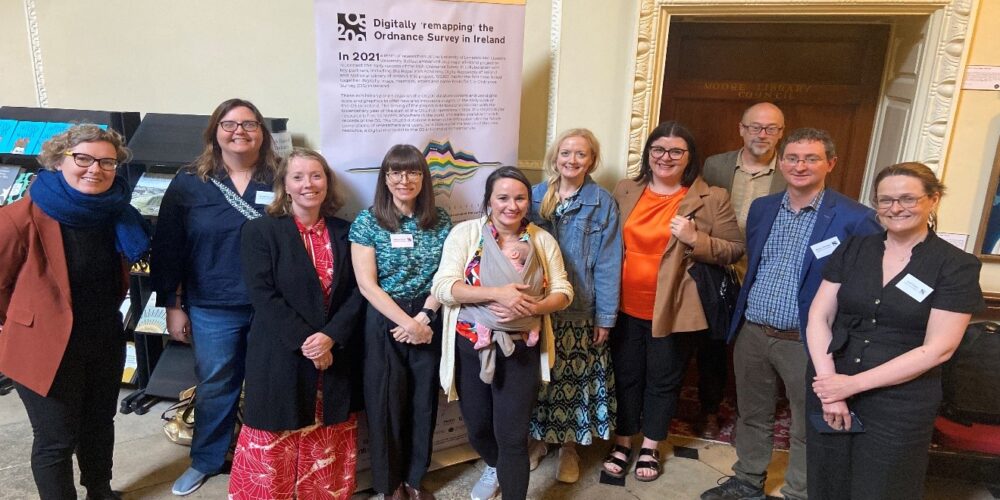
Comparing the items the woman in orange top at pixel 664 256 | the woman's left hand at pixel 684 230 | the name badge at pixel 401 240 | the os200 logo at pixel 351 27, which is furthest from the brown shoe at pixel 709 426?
the os200 logo at pixel 351 27

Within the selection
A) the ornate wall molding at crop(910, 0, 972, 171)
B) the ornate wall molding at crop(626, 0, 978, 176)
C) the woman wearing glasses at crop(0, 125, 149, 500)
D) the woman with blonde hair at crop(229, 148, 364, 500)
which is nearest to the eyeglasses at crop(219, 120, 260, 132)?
the woman with blonde hair at crop(229, 148, 364, 500)

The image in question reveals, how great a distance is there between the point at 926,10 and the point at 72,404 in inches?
150

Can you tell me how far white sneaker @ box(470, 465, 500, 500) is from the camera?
2.57 metres

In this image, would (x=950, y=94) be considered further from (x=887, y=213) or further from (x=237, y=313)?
(x=237, y=313)

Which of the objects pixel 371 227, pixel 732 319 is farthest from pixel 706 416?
pixel 371 227

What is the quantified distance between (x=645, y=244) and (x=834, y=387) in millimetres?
866

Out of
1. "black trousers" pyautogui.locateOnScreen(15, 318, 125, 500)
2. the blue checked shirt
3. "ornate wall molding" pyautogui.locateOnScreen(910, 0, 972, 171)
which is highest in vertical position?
"ornate wall molding" pyautogui.locateOnScreen(910, 0, 972, 171)

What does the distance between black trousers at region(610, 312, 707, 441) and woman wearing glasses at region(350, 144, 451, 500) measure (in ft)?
2.75

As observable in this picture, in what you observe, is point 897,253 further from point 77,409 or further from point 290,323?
point 77,409

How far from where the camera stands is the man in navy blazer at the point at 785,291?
85.0 inches

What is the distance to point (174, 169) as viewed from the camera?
312cm

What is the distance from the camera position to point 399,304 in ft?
7.45

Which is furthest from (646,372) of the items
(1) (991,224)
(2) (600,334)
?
(1) (991,224)

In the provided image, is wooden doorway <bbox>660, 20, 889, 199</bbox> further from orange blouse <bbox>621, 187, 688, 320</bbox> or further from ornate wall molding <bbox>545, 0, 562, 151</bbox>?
orange blouse <bbox>621, 187, 688, 320</bbox>
